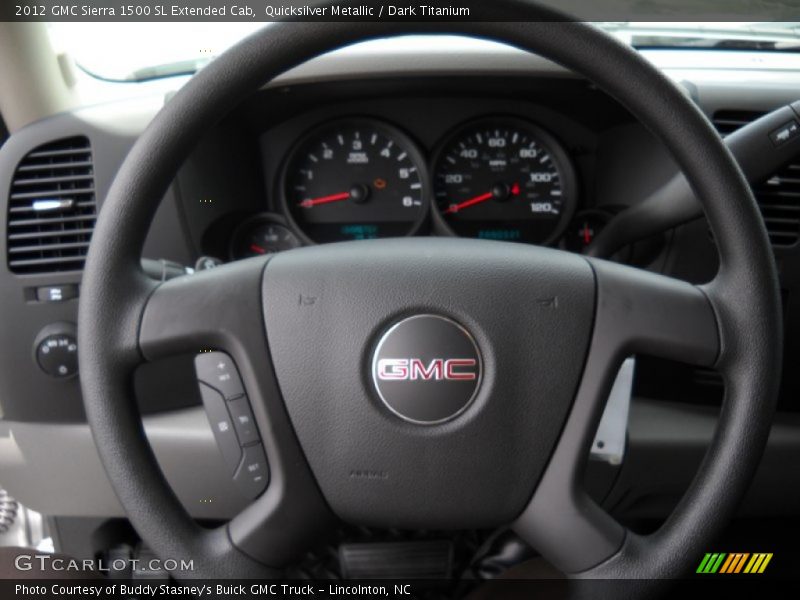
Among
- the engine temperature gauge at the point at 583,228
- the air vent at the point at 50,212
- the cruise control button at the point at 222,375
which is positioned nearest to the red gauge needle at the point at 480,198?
the engine temperature gauge at the point at 583,228

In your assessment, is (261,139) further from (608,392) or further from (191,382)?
(608,392)

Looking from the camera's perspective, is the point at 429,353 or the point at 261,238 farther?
the point at 261,238

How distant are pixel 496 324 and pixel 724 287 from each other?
0.24m

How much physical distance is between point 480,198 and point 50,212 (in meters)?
0.76

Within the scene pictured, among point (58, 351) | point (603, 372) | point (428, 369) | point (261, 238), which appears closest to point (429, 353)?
point (428, 369)

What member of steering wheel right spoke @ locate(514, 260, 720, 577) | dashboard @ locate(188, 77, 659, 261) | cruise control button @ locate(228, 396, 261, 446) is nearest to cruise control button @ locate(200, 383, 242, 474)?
cruise control button @ locate(228, 396, 261, 446)

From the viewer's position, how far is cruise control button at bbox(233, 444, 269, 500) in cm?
88

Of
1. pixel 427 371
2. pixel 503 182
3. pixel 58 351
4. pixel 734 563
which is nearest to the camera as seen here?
pixel 427 371

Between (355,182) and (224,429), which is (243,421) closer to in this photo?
(224,429)

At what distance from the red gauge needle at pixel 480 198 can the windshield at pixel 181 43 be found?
0.36 meters

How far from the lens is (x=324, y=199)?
1.60m

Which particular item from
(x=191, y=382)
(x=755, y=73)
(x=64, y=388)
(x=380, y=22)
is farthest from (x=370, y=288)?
(x=755, y=73)

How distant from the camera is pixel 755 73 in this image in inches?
57.5

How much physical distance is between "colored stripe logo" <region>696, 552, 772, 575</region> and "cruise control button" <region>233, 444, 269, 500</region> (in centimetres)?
80
